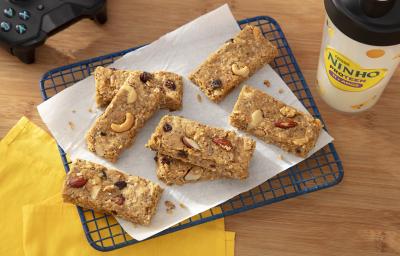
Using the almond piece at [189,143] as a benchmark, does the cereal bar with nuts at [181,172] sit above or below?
below

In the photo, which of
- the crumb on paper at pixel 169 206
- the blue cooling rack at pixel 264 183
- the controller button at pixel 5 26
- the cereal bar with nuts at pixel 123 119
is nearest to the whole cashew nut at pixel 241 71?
the blue cooling rack at pixel 264 183

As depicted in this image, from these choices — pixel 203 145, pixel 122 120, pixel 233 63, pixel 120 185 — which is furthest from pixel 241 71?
pixel 120 185

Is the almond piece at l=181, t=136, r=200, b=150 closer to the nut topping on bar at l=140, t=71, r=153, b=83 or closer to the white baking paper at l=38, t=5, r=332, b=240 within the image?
the white baking paper at l=38, t=5, r=332, b=240

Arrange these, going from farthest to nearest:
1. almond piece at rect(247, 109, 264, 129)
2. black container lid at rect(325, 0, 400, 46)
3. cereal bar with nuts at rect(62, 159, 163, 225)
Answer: almond piece at rect(247, 109, 264, 129)
cereal bar with nuts at rect(62, 159, 163, 225)
black container lid at rect(325, 0, 400, 46)

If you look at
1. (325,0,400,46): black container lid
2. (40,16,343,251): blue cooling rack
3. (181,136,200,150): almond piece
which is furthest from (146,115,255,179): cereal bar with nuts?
(325,0,400,46): black container lid

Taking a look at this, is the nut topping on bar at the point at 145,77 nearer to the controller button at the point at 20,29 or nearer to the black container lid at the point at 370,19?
the controller button at the point at 20,29
